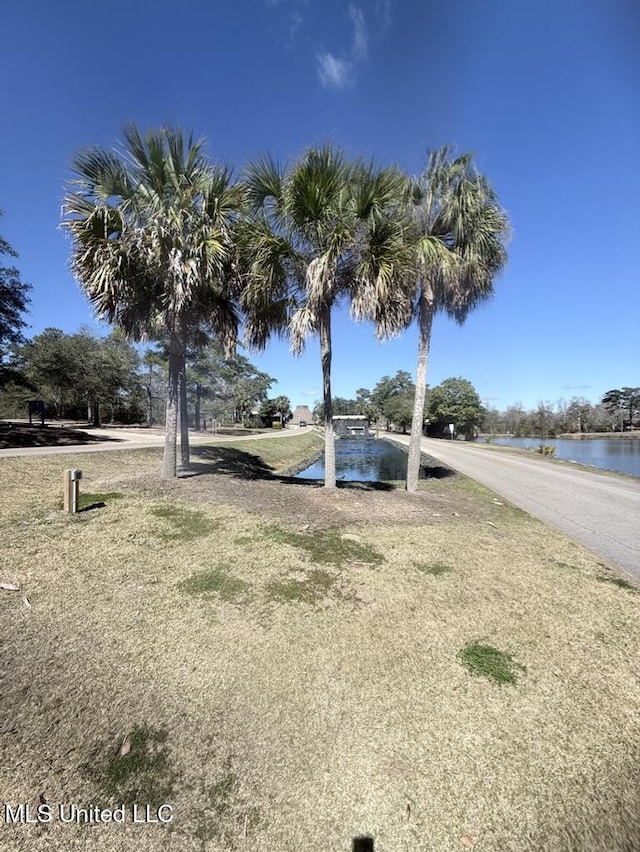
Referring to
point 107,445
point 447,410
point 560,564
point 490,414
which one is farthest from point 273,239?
point 490,414

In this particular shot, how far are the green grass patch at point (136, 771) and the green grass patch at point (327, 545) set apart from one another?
2660 millimetres

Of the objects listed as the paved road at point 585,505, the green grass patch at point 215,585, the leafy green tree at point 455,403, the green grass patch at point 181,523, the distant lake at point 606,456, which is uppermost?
the leafy green tree at point 455,403

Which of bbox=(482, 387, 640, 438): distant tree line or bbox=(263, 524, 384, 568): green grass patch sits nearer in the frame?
bbox=(263, 524, 384, 568): green grass patch

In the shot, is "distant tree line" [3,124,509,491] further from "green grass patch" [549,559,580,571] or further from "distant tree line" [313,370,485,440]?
"distant tree line" [313,370,485,440]

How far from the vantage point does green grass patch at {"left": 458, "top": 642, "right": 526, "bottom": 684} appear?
2631 millimetres

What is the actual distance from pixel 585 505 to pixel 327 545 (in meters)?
7.35

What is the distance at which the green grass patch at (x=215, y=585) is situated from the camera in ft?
12.1

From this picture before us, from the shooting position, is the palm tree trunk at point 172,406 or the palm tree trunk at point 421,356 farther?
the palm tree trunk at point 421,356

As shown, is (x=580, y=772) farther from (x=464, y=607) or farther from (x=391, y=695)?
(x=464, y=607)

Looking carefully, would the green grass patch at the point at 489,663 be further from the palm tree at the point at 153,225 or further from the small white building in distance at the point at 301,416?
the small white building in distance at the point at 301,416

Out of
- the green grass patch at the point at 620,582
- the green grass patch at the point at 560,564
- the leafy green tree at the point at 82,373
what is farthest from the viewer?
the leafy green tree at the point at 82,373

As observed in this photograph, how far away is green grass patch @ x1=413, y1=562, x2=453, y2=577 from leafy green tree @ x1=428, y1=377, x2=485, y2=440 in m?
48.6

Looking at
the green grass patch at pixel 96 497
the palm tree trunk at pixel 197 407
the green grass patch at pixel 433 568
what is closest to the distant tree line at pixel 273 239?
the green grass patch at pixel 96 497

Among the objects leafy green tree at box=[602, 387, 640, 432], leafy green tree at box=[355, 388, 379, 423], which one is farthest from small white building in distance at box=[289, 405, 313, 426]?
leafy green tree at box=[602, 387, 640, 432]
